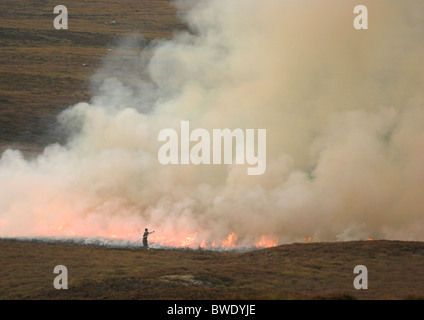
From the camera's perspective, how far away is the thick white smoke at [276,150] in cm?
7488

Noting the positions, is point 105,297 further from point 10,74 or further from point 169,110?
point 10,74

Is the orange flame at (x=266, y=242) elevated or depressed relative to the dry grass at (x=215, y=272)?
elevated

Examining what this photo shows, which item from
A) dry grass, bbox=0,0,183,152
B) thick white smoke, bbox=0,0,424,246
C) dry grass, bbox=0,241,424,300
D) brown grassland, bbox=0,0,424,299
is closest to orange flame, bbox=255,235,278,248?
thick white smoke, bbox=0,0,424,246

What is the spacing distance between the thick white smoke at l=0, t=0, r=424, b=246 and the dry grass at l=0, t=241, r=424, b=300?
21.3ft

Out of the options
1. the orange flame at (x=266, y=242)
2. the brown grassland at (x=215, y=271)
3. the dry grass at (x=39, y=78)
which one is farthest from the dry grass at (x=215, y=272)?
the dry grass at (x=39, y=78)

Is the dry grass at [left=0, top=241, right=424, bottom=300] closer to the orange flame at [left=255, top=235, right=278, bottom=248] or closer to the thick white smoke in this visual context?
the orange flame at [left=255, top=235, right=278, bottom=248]

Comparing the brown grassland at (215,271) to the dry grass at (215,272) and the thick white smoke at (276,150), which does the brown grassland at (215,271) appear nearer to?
the dry grass at (215,272)

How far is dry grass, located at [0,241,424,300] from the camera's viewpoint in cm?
5094

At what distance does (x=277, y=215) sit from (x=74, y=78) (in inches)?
3937

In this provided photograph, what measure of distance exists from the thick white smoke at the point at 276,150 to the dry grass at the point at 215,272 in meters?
6.49

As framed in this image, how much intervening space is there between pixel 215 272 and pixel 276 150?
90.0 feet

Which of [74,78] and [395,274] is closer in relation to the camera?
[395,274]

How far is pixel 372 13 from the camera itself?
86.2 metres

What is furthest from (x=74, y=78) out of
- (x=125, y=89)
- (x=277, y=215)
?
(x=277, y=215)
